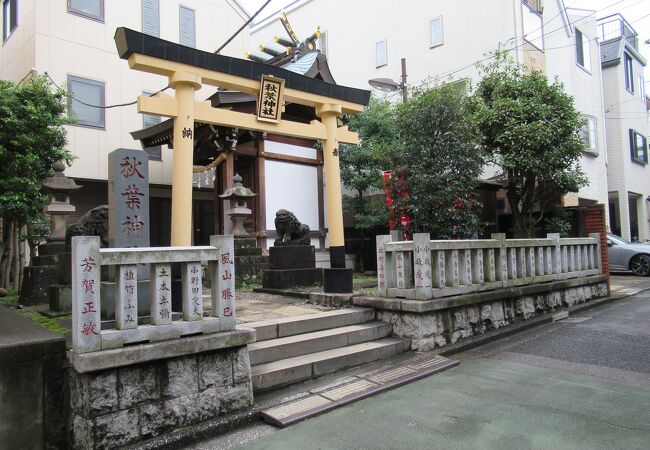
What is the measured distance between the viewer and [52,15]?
13.8 meters

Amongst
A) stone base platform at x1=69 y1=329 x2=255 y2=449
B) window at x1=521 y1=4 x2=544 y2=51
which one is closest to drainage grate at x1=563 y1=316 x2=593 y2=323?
stone base platform at x1=69 y1=329 x2=255 y2=449

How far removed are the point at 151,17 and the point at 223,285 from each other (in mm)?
15024

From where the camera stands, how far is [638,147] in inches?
937

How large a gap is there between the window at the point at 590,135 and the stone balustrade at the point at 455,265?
1167 centimetres

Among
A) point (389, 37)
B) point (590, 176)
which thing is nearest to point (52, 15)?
point (389, 37)

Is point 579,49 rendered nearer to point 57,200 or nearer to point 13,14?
point 57,200

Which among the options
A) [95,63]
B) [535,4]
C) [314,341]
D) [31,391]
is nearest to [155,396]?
[31,391]

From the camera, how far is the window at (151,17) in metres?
15.9

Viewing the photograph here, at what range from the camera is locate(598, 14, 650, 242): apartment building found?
22328mm

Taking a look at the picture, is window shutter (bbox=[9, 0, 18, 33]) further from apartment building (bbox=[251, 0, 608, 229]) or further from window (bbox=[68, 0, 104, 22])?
apartment building (bbox=[251, 0, 608, 229])

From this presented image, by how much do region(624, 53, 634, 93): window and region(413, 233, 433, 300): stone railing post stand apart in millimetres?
23141

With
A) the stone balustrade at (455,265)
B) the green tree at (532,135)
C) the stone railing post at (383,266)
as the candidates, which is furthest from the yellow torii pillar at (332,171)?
the green tree at (532,135)

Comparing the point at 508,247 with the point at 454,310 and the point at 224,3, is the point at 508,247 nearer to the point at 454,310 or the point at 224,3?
the point at 454,310

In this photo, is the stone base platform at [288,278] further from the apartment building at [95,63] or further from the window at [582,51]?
the window at [582,51]
